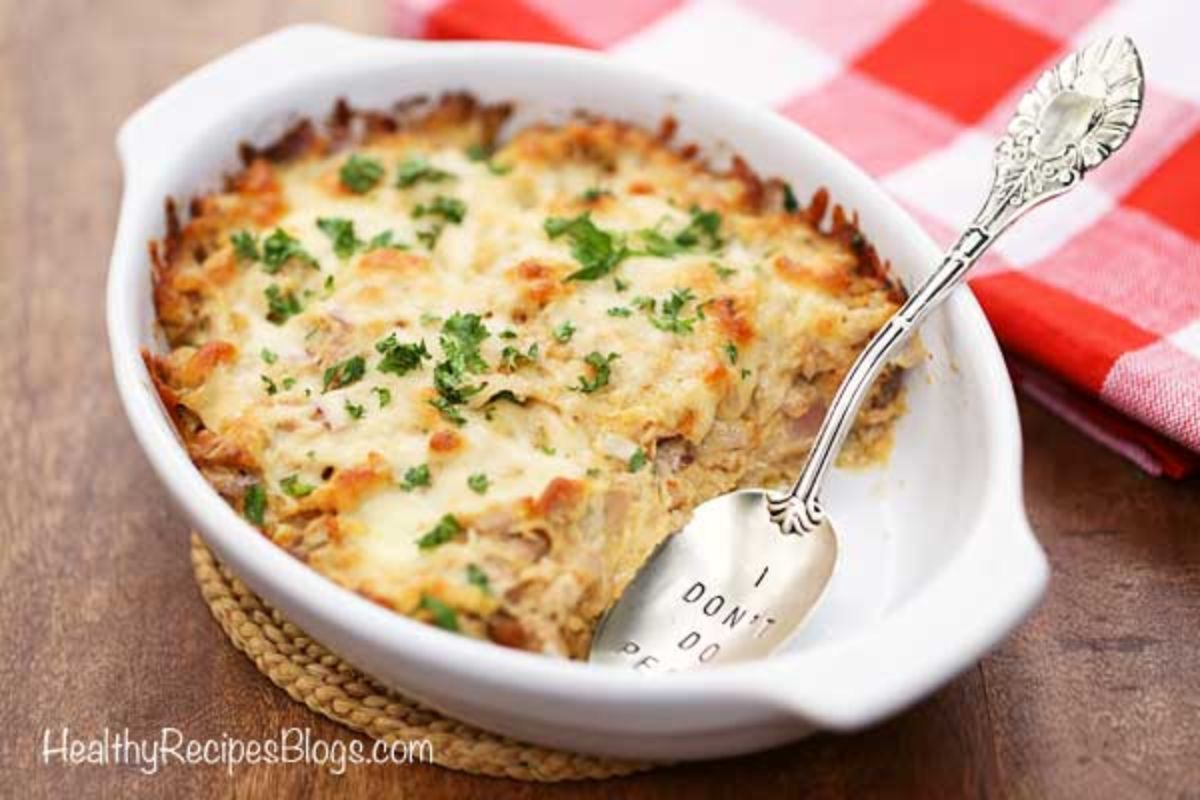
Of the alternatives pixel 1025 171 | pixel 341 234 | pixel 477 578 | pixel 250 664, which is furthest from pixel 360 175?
pixel 1025 171

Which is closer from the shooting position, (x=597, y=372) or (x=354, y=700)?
(x=354, y=700)

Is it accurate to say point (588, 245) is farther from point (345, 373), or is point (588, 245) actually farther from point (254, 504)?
point (254, 504)

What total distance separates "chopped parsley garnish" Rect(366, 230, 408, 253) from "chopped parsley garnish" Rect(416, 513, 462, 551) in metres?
0.79

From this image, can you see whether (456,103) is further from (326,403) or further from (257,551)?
(257,551)

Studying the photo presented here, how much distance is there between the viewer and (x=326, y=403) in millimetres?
2574

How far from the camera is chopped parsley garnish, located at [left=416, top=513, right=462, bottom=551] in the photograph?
2.31 meters

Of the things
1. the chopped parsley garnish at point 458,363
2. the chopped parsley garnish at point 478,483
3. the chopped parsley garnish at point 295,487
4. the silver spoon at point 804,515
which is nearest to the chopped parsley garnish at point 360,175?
the chopped parsley garnish at point 458,363

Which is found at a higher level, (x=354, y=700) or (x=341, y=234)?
(x=341, y=234)

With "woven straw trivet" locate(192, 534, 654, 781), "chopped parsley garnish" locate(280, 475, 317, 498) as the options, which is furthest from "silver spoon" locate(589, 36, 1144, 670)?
"chopped parsley garnish" locate(280, 475, 317, 498)

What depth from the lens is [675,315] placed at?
273cm

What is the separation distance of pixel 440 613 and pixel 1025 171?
140 centimetres

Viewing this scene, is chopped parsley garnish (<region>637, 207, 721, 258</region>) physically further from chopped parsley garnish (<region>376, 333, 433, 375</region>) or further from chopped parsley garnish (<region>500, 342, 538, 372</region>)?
chopped parsley garnish (<region>376, 333, 433, 375</region>)

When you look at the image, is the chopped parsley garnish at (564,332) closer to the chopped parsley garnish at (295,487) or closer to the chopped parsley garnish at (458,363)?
the chopped parsley garnish at (458,363)

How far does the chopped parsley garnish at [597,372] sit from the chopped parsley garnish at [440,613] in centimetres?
54
